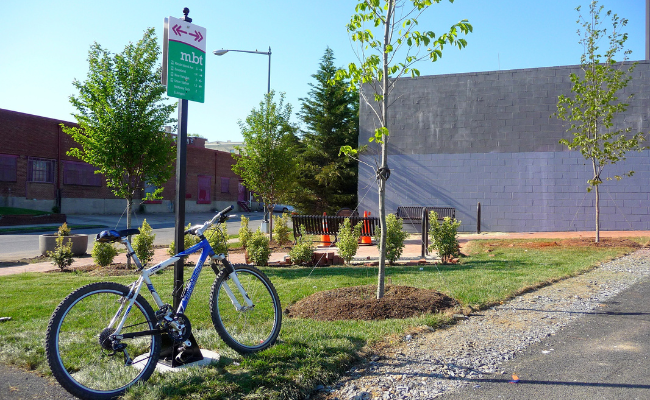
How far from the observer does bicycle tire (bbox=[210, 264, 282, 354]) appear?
444cm

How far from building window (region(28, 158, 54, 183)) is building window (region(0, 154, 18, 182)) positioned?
988mm

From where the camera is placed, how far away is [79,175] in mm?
34500

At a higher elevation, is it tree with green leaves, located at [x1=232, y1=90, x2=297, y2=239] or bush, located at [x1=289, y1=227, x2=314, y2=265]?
tree with green leaves, located at [x1=232, y1=90, x2=297, y2=239]

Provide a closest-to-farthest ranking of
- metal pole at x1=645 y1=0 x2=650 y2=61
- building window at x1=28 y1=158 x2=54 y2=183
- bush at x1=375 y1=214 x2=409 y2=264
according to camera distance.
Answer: bush at x1=375 y1=214 x2=409 y2=264 → metal pole at x1=645 y1=0 x2=650 y2=61 → building window at x1=28 y1=158 x2=54 y2=183

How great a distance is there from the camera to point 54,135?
32.4m

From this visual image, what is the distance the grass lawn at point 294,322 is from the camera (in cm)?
369

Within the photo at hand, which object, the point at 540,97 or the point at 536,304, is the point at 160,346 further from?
the point at 540,97

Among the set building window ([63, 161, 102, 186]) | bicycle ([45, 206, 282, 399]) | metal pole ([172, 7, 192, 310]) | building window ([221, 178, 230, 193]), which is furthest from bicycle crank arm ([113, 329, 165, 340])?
building window ([221, 178, 230, 193])

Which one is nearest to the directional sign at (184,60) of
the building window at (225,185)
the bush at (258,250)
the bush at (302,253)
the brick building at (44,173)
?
the bush at (258,250)

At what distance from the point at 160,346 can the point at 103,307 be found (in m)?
0.50

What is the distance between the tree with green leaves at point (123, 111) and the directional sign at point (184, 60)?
7.76m

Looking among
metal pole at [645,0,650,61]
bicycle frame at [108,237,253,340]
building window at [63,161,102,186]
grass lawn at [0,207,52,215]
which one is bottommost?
bicycle frame at [108,237,253,340]

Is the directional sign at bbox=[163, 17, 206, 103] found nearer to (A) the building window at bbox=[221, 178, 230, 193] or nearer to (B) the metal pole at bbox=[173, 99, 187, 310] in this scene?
(B) the metal pole at bbox=[173, 99, 187, 310]

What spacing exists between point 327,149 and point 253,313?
73.5ft
